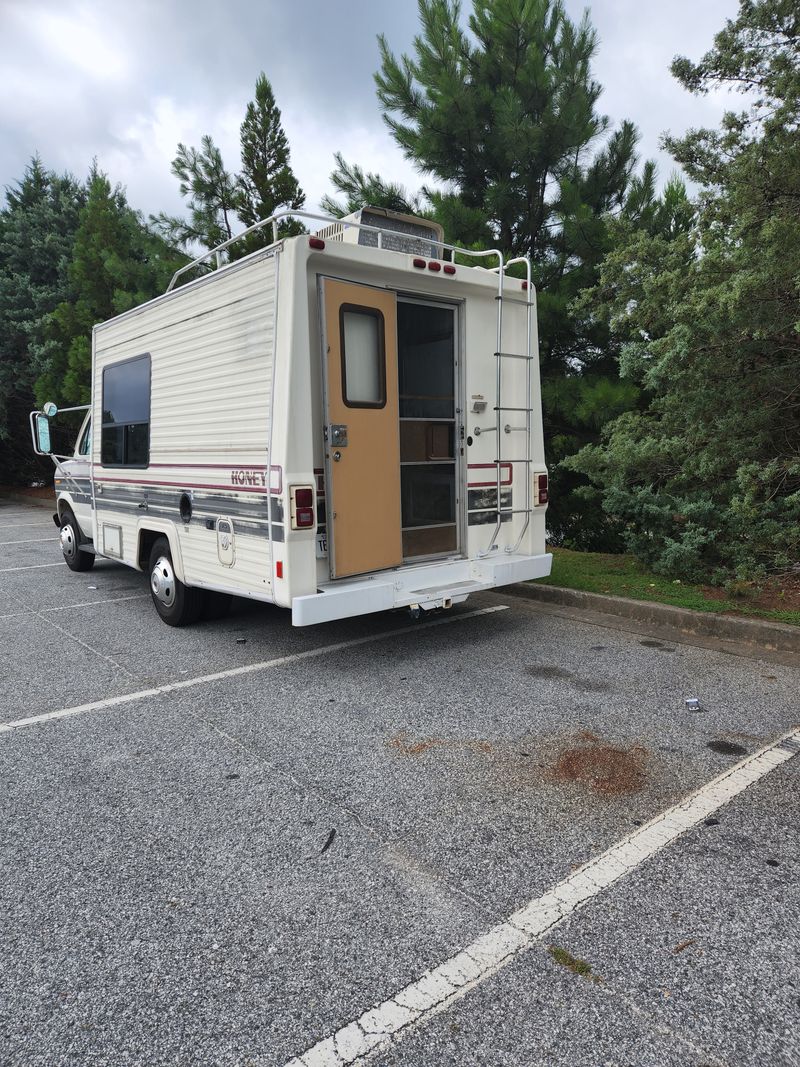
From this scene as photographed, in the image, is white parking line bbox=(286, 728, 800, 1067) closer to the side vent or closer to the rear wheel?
the side vent

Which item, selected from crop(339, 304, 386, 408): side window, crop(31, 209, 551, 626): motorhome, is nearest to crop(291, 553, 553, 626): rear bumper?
crop(31, 209, 551, 626): motorhome

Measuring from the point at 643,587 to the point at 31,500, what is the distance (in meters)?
19.4

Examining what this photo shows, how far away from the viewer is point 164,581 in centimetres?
648

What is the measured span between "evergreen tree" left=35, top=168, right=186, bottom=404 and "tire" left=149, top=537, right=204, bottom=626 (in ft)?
30.1

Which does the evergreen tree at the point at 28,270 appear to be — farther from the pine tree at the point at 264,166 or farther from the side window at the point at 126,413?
the side window at the point at 126,413

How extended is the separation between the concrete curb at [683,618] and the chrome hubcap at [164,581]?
329 cm

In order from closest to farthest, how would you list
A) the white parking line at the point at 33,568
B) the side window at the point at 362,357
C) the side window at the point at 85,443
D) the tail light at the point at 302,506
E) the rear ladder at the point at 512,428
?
the tail light at the point at 302,506 → the side window at the point at 362,357 → the rear ladder at the point at 512,428 → the side window at the point at 85,443 → the white parking line at the point at 33,568

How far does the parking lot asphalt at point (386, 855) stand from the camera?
2.09 meters

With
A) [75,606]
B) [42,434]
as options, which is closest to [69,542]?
[42,434]

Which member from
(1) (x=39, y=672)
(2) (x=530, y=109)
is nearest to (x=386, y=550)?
(1) (x=39, y=672)

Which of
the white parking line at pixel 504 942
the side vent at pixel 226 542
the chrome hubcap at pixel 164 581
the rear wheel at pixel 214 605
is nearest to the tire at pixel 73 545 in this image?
the chrome hubcap at pixel 164 581

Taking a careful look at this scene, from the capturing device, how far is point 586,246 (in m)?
8.60

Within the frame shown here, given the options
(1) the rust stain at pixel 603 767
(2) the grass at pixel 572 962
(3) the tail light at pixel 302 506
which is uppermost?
(3) the tail light at pixel 302 506

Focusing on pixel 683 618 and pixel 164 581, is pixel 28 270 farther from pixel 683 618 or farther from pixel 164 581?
pixel 683 618
